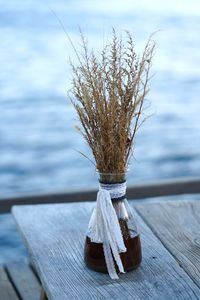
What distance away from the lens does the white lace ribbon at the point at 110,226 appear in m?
1.77

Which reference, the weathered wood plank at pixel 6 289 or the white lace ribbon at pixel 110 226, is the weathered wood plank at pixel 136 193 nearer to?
the weathered wood plank at pixel 6 289

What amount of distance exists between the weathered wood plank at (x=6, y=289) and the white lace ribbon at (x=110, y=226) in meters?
0.98

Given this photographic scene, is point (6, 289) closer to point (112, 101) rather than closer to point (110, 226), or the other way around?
point (110, 226)

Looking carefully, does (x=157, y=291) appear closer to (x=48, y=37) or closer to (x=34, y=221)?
(x=34, y=221)

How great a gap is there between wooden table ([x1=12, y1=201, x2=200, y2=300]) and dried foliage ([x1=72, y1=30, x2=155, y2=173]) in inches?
9.7

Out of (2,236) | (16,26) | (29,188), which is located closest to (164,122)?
(29,188)

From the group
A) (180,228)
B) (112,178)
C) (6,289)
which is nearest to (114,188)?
(112,178)

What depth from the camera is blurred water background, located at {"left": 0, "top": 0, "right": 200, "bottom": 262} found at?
496 centimetres

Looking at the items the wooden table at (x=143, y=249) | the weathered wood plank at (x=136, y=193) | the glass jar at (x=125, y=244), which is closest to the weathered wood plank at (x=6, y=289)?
the weathered wood plank at (x=136, y=193)

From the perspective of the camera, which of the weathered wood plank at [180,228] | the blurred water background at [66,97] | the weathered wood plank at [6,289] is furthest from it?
the blurred water background at [66,97]

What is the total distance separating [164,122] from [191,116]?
24 cm

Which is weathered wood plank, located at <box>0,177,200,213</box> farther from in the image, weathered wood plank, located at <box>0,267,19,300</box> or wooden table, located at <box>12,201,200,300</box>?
wooden table, located at <box>12,201,200,300</box>

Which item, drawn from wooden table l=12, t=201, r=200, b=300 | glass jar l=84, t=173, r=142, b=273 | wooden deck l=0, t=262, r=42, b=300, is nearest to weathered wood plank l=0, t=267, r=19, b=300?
wooden deck l=0, t=262, r=42, b=300

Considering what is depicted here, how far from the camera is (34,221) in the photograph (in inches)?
86.4
